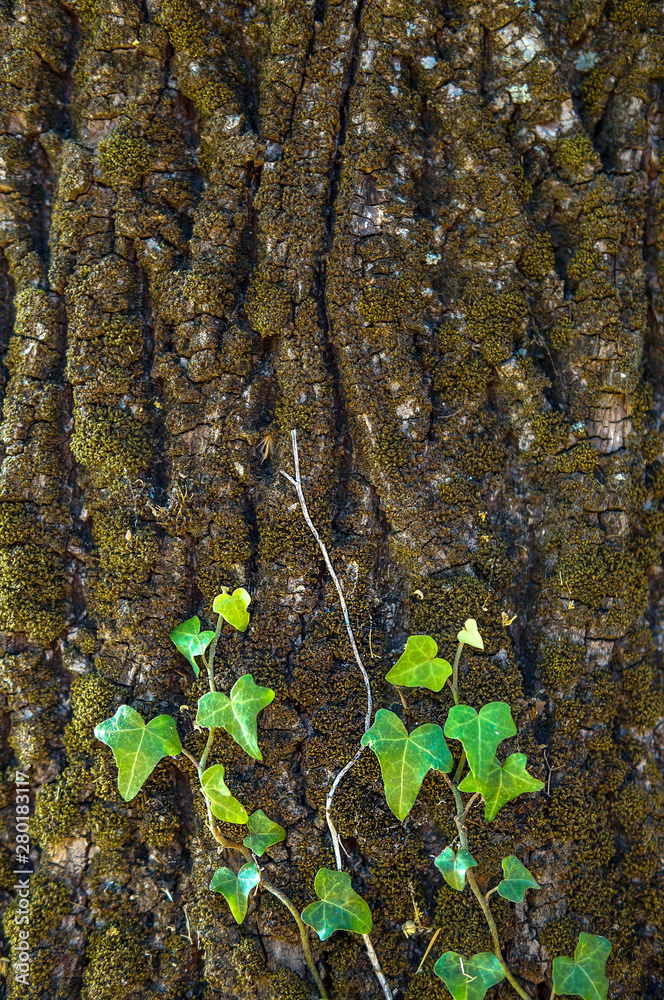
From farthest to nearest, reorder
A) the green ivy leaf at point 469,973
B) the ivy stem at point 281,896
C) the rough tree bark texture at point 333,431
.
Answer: the rough tree bark texture at point 333,431 → the ivy stem at point 281,896 → the green ivy leaf at point 469,973

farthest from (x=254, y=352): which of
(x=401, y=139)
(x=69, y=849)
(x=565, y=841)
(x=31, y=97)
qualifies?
(x=565, y=841)

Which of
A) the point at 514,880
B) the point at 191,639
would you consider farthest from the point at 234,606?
the point at 514,880

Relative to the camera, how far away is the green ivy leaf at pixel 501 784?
4.80 feet

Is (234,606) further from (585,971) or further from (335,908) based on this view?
(585,971)

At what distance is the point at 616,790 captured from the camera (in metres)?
1.73

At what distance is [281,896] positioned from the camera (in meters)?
1.52

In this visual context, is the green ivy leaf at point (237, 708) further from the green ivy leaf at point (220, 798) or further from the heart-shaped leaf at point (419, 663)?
the heart-shaped leaf at point (419, 663)

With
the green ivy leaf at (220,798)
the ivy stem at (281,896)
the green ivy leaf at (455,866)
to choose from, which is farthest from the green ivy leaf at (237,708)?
the green ivy leaf at (455,866)

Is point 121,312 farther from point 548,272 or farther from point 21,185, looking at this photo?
point 548,272

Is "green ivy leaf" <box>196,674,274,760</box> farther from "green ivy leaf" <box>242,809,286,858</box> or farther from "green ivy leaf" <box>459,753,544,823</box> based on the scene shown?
"green ivy leaf" <box>459,753,544,823</box>

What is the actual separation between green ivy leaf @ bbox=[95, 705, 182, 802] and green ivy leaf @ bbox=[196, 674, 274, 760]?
0.37 ft

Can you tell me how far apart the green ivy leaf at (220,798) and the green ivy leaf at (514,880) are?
0.62m

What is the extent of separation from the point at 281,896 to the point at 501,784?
1.93 ft

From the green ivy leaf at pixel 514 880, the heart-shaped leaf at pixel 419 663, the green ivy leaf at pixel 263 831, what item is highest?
the heart-shaped leaf at pixel 419 663
